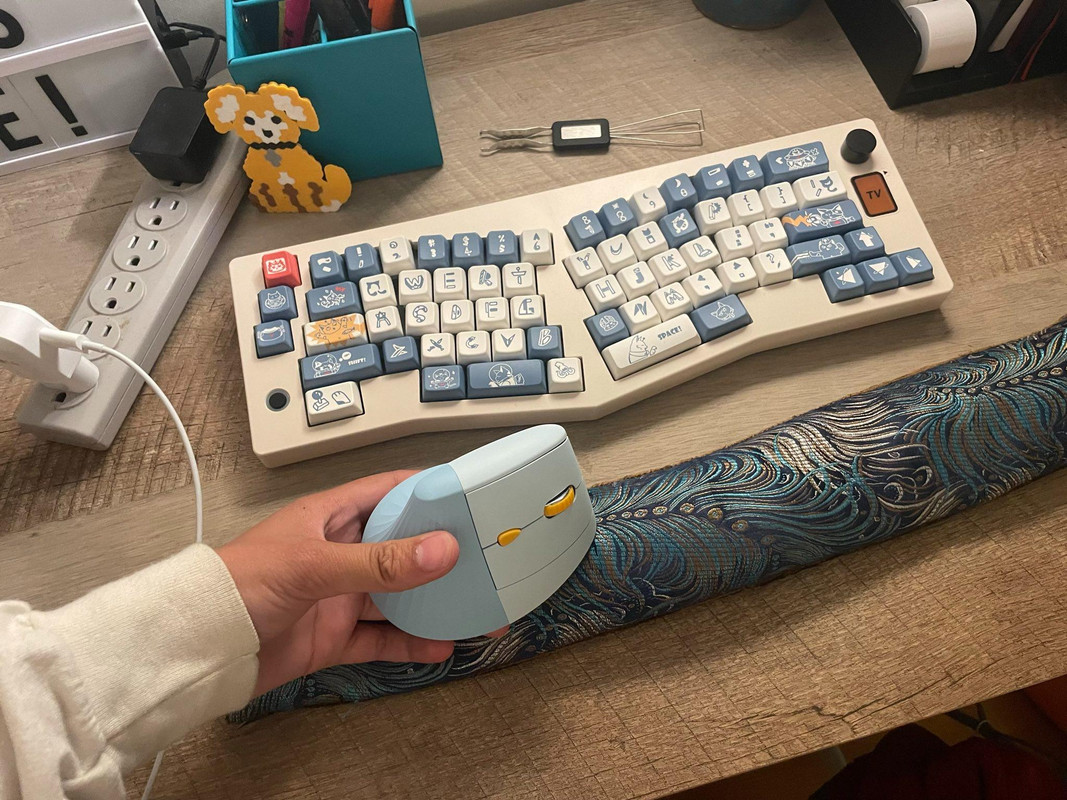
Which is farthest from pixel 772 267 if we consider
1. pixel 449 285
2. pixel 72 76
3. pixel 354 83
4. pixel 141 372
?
pixel 72 76

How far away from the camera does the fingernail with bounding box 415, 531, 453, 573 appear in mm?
411

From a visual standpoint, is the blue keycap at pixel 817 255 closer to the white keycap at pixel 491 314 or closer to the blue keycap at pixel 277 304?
the white keycap at pixel 491 314

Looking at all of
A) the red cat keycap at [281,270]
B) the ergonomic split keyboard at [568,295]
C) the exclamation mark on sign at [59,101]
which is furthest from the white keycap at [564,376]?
the exclamation mark on sign at [59,101]

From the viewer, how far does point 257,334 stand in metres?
0.55

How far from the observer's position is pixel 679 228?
0.57 m

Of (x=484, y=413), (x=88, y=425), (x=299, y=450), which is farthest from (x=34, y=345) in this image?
(x=484, y=413)

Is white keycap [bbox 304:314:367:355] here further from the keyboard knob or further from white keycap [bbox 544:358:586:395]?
the keyboard knob

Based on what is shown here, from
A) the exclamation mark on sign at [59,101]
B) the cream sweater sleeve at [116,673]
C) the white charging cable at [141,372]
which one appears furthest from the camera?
the exclamation mark on sign at [59,101]

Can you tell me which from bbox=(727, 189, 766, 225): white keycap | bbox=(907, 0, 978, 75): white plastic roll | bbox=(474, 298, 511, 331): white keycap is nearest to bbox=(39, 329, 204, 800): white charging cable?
bbox=(474, 298, 511, 331): white keycap

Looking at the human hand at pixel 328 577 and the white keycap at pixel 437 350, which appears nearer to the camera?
the human hand at pixel 328 577

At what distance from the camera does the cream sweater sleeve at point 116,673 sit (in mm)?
379

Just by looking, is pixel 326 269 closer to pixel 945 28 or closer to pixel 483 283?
pixel 483 283

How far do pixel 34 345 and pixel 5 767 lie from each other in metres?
0.26

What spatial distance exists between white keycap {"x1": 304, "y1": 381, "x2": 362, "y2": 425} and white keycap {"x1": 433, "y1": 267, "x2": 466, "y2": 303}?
9 centimetres
